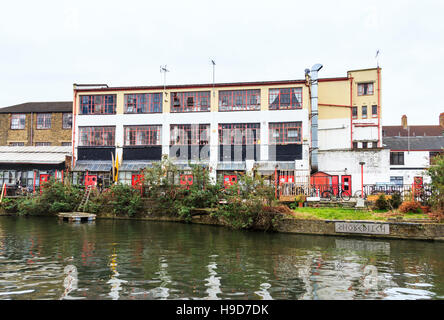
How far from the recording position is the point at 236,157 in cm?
3409

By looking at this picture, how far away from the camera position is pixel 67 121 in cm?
4016

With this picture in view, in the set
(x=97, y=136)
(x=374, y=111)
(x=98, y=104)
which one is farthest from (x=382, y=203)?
(x=98, y=104)

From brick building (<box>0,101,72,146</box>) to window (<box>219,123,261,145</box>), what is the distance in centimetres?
1818

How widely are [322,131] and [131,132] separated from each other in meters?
20.2

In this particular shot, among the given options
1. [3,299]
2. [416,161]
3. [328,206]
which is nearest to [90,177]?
[328,206]

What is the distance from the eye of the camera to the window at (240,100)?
34781 mm

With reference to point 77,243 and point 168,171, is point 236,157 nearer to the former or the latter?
point 168,171

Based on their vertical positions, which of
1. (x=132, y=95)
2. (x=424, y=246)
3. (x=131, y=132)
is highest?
(x=132, y=95)

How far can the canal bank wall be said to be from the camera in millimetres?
17891

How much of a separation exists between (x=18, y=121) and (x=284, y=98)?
99.4 ft

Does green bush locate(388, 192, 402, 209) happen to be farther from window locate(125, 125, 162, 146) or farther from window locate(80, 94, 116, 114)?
window locate(80, 94, 116, 114)

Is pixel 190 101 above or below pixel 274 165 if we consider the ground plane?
above

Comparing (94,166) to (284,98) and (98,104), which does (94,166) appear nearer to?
(98,104)

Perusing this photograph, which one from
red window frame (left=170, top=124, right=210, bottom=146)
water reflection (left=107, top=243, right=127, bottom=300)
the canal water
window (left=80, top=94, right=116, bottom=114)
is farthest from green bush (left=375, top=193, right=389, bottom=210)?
window (left=80, top=94, right=116, bottom=114)
